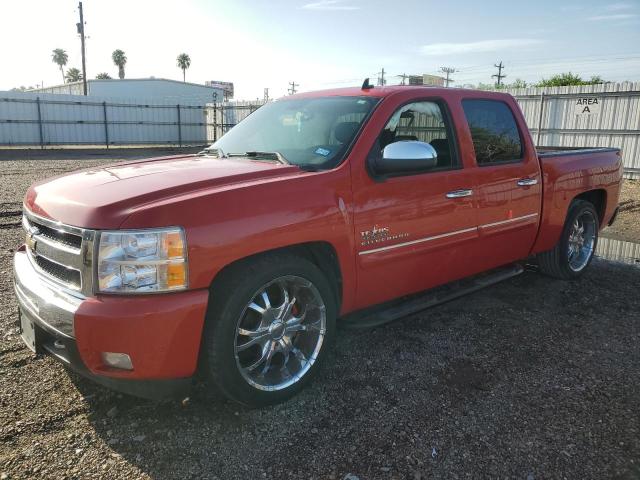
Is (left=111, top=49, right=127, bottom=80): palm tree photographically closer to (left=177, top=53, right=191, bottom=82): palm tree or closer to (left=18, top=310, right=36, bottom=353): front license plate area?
(left=177, top=53, right=191, bottom=82): palm tree

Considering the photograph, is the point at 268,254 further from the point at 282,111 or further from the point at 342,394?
the point at 282,111

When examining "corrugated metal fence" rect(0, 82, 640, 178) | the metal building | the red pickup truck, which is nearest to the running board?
the red pickup truck

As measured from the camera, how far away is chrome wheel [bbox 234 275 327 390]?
299cm

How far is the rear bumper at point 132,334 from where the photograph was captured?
247cm

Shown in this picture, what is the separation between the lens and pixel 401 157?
3.34 m

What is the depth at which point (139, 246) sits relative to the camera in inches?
99.0

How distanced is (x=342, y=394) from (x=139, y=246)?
5.04 feet

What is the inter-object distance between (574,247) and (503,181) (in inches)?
76.3

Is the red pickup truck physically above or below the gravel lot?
above

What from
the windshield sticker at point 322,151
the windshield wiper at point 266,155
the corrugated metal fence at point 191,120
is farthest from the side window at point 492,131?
the corrugated metal fence at point 191,120

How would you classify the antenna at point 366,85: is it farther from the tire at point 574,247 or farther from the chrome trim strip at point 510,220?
the tire at point 574,247

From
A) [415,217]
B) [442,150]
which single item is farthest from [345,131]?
[442,150]

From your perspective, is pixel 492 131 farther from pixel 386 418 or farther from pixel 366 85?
pixel 386 418

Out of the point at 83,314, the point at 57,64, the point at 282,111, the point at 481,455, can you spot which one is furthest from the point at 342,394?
the point at 57,64
